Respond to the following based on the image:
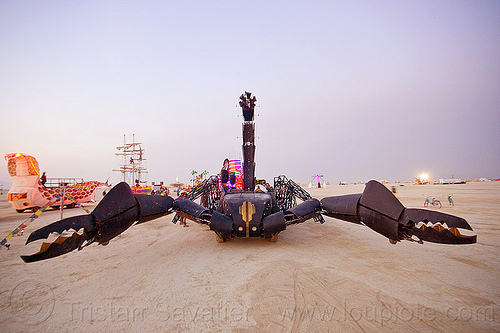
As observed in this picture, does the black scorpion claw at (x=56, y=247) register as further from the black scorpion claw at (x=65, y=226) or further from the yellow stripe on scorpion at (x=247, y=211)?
the yellow stripe on scorpion at (x=247, y=211)

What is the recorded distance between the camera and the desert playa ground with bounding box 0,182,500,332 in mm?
2766

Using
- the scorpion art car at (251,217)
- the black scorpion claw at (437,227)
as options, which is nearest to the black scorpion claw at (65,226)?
the scorpion art car at (251,217)

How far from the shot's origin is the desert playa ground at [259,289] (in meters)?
2.77

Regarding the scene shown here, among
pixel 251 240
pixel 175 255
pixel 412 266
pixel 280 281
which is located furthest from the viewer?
pixel 251 240

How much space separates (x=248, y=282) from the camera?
12.6 ft

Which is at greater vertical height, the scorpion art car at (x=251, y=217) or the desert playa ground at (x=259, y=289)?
the scorpion art car at (x=251, y=217)

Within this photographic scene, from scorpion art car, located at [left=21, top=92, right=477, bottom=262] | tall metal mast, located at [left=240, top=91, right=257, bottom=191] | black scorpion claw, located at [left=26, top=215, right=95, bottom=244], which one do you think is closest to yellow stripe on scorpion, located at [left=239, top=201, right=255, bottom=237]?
scorpion art car, located at [left=21, top=92, right=477, bottom=262]

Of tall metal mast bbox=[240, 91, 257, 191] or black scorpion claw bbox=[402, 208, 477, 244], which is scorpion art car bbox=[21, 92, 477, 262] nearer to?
black scorpion claw bbox=[402, 208, 477, 244]

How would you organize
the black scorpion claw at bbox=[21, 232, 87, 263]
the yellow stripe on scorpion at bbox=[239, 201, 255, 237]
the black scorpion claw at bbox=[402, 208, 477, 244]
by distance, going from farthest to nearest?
the yellow stripe on scorpion at bbox=[239, 201, 255, 237] < the black scorpion claw at bbox=[402, 208, 477, 244] < the black scorpion claw at bbox=[21, 232, 87, 263]

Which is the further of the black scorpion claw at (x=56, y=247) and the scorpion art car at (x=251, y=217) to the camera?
the scorpion art car at (x=251, y=217)

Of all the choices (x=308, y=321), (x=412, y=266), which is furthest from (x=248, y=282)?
(x=412, y=266)

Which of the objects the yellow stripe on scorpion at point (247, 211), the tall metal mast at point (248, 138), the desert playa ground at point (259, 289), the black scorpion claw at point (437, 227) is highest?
the tall metal mast at point (248, 138)

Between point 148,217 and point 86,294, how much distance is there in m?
1.61

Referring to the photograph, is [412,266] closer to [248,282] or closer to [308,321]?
[308,321]
